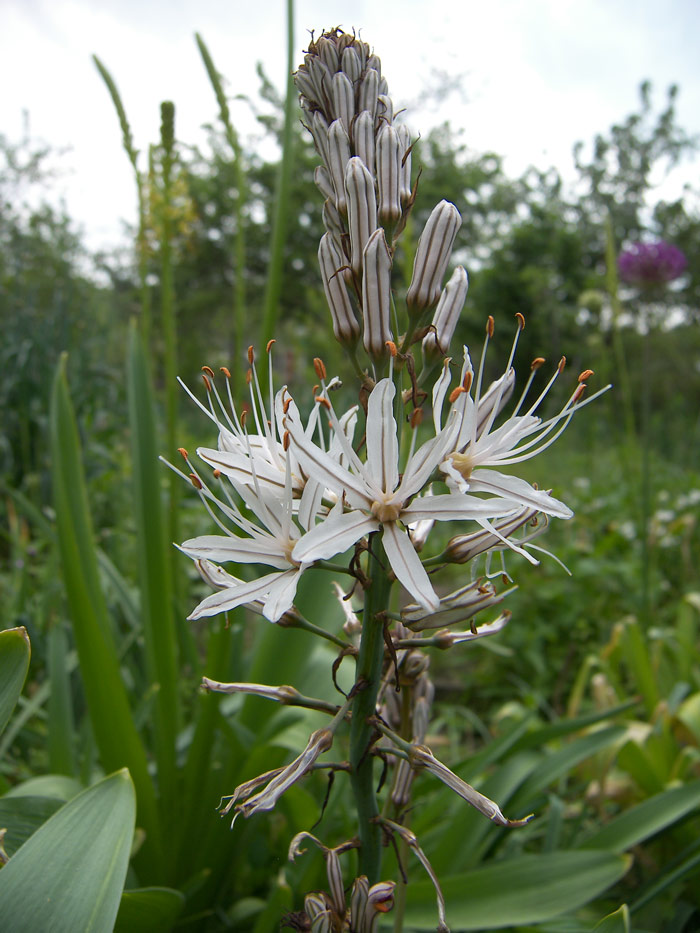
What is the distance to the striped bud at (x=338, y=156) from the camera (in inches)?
39.7

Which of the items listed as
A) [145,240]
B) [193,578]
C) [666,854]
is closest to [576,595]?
[666,854]

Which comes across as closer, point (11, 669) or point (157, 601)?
point (11, 669)

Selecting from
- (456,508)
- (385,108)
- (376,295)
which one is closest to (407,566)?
(456,508)

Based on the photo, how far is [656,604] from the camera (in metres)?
3.63

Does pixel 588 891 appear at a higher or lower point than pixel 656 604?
lower

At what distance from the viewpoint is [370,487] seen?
0.88 meters

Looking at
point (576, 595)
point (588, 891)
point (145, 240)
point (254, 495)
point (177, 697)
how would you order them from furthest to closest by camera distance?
point (576, 595)
point (145, 240)
point (177, 697)
point (588, 891)
point (254, 495)

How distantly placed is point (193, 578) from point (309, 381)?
6.49ft

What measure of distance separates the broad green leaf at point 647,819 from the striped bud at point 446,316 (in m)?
1.28

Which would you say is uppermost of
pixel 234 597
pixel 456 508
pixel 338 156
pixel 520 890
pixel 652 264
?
pixel 652 264

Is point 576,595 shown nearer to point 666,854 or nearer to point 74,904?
point 666,854

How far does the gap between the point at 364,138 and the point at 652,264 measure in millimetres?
3002

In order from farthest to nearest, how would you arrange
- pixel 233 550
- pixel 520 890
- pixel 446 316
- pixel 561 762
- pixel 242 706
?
1. pixel 242 706
2. pixel 561 762
3. pixel 520 890
4. pixel 446 316
5. pixel 233 550

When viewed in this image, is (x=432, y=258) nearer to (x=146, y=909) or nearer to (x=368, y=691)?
(x=368, y=691)
